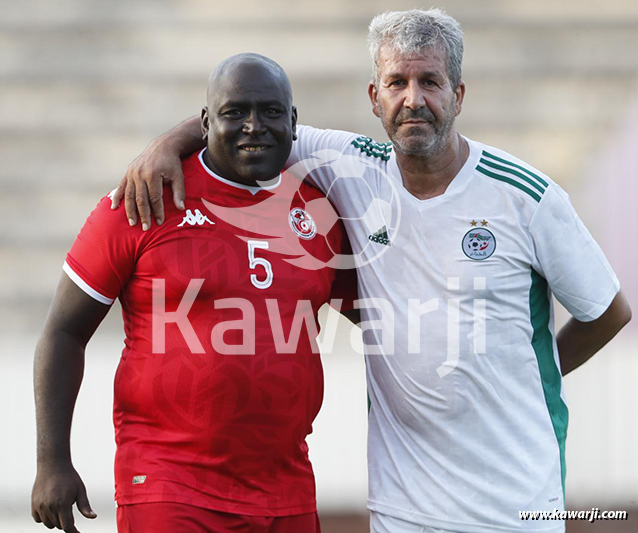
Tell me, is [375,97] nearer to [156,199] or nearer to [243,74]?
[243,74]

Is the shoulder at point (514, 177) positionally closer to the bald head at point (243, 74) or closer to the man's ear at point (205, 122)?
the bald head at point (243, 74)

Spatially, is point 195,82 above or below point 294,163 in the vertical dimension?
above

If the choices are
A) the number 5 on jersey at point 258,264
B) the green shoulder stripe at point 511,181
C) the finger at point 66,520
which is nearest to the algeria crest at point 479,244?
the green shoulder stripe at point 511,181

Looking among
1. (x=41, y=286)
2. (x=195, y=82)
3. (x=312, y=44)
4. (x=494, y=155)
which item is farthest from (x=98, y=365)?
(x=494, y=155)

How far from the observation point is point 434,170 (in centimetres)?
171

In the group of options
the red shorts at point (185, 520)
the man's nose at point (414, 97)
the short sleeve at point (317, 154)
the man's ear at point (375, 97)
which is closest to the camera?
the red shorts at point (185, 520)

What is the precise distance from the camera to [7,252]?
3.30 meters

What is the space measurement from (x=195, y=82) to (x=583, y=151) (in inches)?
61.9

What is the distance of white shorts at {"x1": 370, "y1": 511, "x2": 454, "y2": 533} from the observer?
5.44ft

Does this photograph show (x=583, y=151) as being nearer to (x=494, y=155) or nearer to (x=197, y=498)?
(x=494, y=155)

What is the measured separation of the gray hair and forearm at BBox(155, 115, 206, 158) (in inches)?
15.4

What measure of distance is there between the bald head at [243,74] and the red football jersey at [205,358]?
22 cm

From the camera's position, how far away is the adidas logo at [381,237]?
173cm

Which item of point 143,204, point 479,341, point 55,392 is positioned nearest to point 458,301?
point 479,341
